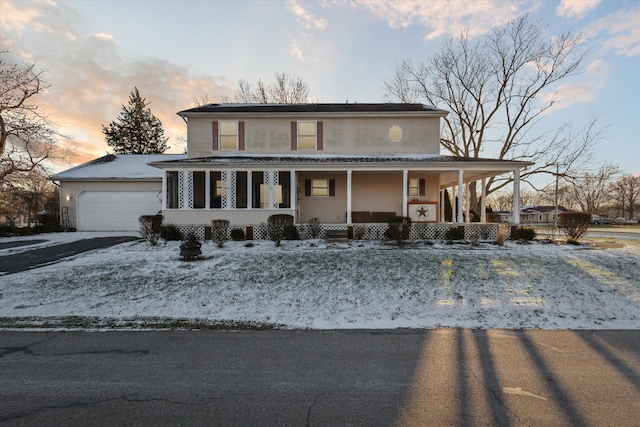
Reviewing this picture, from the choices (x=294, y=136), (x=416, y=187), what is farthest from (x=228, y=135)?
(x=416, y=187)

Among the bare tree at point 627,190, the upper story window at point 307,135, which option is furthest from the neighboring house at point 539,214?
the upper story window at point 307,135

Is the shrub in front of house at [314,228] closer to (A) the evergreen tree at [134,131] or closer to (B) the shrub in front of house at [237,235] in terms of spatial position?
(B) the shrub in front of house at [237,235]

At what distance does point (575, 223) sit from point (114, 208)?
2455cm

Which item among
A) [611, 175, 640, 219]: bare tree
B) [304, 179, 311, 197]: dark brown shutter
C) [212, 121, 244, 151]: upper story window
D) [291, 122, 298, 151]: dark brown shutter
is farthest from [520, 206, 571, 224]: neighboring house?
[212, 121, 244, 151]: upper story window

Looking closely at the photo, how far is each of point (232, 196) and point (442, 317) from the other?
42.0ft

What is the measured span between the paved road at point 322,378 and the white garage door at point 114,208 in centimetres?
1568

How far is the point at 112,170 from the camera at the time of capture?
68.0ft

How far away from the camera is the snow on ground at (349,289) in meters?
6.04

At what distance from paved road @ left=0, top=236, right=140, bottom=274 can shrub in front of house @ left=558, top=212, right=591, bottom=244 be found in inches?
767

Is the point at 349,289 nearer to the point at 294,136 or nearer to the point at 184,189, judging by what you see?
the point at 184,189

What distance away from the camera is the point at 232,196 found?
1644 centimetres

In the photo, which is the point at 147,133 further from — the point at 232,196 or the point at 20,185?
the point at 232,196

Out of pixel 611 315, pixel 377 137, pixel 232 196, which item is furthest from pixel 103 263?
pixel 377 137

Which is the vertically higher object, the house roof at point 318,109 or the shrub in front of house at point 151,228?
the house roof at point 318,109
